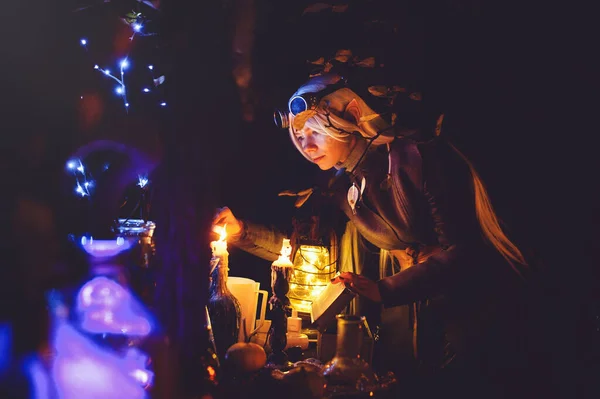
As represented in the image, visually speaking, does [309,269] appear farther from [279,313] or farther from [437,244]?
[437,244]

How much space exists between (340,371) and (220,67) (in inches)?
58.9

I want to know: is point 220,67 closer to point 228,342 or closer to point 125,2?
point 125,2

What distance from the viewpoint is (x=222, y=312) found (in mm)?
2922

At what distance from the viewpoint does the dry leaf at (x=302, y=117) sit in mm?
3133

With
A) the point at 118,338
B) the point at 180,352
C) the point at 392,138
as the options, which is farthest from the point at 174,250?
the point at 392,138

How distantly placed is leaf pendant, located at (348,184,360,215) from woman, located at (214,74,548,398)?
Result: 13 millimetres

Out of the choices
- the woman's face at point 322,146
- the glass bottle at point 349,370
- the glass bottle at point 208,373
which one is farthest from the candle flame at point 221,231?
the glass bottle at point 349,370

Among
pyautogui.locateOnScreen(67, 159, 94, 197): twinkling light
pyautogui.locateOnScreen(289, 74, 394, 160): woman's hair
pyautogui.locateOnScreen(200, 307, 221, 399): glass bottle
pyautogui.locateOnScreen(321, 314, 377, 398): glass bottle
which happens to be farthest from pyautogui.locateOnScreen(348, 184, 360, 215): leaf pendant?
pyautogui.locateOnScreen(67, 159, 94, 197): twinkling light

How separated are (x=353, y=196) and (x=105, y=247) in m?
1.72

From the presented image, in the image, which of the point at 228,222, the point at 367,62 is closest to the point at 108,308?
the point at 228,222

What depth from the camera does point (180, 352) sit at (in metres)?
2.09

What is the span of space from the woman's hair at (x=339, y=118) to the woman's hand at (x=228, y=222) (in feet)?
2.86

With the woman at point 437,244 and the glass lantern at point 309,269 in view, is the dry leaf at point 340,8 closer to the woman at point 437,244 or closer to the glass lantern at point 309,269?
the woman at point 437,244

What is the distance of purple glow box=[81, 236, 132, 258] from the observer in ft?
10.6
